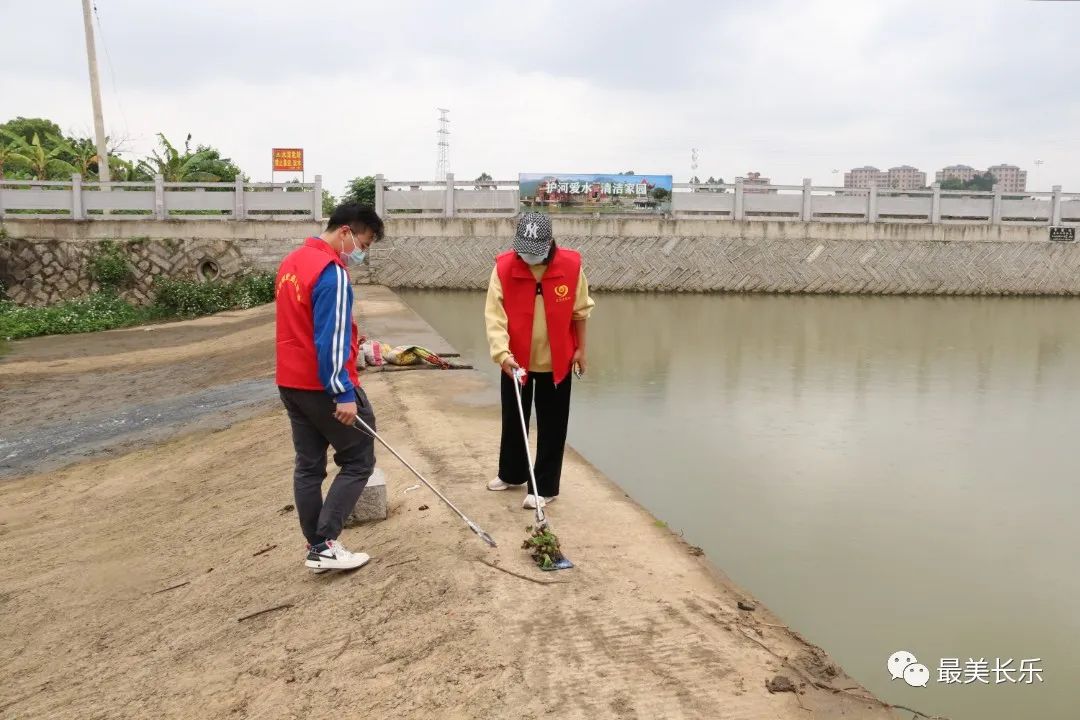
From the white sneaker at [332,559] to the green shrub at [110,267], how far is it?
48.4 ft

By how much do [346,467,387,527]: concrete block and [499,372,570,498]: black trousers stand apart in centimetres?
65

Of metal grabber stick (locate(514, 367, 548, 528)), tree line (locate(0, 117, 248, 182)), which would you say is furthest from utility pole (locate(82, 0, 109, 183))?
metal grabber stick (locate(514, 367, 548, 528))

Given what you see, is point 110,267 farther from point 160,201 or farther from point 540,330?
point 540,330

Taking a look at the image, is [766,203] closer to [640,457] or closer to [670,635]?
[640,457]

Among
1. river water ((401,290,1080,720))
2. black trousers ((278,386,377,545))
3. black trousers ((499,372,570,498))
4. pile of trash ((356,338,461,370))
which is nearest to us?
black trousers ((278,386,377,545))

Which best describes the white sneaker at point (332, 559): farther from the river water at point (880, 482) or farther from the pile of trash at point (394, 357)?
the pile of trash at point (394, 357)

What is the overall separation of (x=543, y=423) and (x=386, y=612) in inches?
54.5

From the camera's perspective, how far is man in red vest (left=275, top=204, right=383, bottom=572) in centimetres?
330

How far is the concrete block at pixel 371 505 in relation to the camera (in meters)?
4.25

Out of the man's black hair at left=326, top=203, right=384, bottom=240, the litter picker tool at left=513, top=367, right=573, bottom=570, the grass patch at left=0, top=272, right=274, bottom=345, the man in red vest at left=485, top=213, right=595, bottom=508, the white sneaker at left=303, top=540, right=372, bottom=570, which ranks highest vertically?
the man's black hair at left=326, top=203, right=384, bottom=240

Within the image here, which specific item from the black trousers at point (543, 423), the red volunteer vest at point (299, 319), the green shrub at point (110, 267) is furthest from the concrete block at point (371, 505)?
the green shrub at point (110, 267)

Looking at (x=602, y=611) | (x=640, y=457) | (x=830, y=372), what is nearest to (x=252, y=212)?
(x=830, y=372)

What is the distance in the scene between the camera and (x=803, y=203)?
20.1 metres

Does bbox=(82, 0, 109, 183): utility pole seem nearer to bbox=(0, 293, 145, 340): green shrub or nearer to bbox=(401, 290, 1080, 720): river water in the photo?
bbox=(0, 293, 145, 340): green shrub
